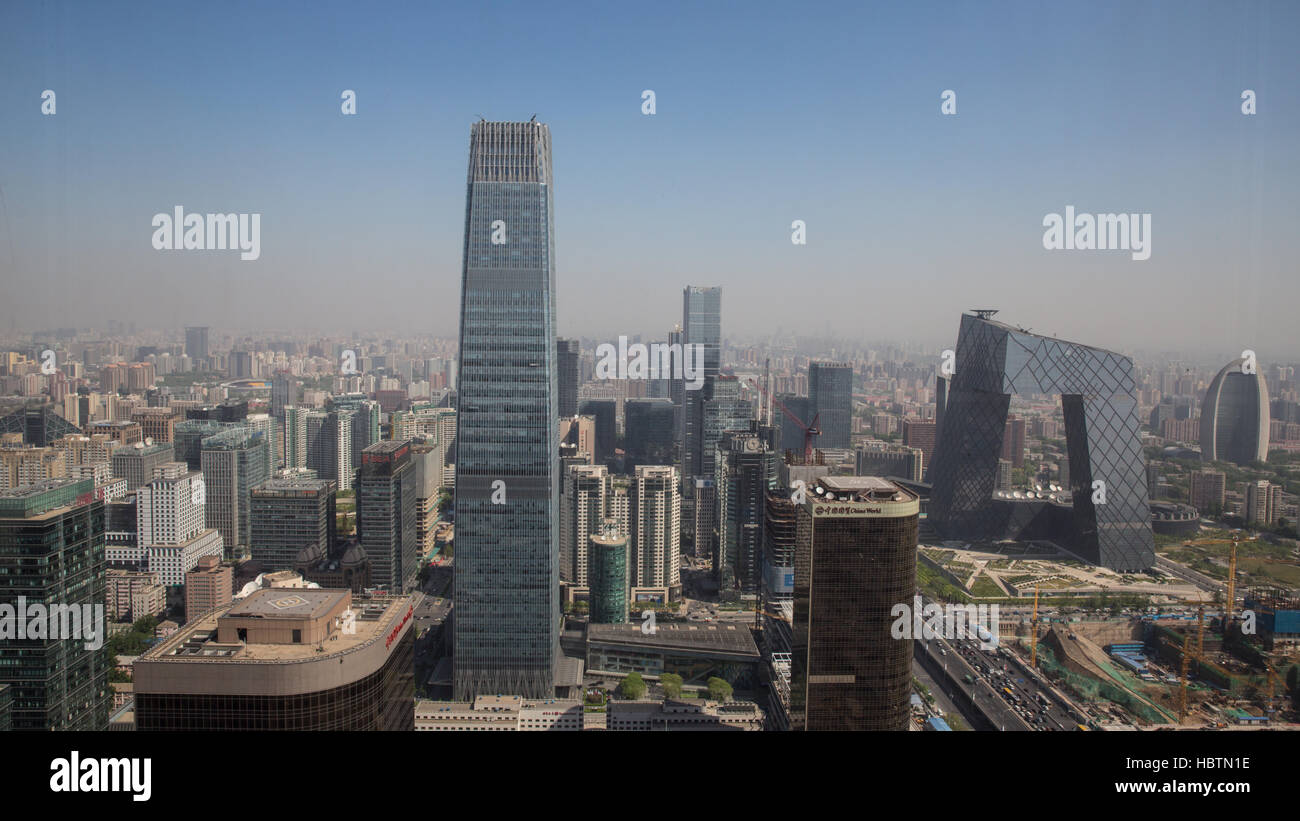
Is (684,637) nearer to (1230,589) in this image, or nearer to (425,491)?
(1230,589)

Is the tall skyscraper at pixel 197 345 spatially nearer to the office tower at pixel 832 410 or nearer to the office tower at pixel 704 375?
the office tower at pixel 704 375

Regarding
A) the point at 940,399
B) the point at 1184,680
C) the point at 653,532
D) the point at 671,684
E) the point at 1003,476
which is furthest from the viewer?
the point at 940,399

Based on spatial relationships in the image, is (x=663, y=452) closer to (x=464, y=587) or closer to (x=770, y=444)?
(x=770, y=444)

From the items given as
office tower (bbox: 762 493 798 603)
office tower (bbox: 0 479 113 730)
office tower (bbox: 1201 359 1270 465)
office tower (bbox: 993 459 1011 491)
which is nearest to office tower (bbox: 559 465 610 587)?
office tower (bbox: 762 493 798 603)

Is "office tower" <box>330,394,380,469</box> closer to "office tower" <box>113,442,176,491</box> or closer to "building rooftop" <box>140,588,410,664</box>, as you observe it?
"office tower" <box>113,442,176,491</box>

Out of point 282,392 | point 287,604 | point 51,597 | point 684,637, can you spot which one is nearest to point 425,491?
point 282,392

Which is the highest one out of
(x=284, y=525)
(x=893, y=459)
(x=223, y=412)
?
(x=223, y=412)
